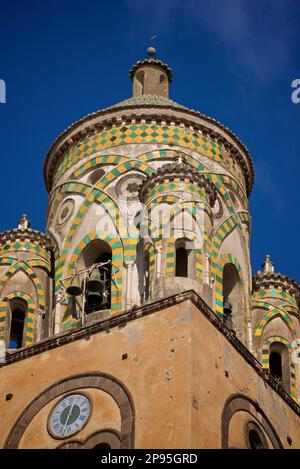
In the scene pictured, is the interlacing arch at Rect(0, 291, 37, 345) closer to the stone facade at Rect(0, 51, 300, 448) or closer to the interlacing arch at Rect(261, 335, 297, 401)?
the stone facade at Rect(0, 51, 300, 448)

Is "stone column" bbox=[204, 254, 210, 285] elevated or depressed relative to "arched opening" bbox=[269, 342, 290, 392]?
elevated

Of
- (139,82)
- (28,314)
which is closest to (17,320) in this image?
(28,314)

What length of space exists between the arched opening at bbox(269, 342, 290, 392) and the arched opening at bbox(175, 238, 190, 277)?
258 centimetres

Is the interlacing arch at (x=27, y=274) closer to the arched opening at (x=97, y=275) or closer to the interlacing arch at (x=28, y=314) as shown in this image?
the interlacing arch at (x=28, y=314)

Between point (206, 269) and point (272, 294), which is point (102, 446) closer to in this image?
point (206, 269)

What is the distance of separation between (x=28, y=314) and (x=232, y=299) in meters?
3.45

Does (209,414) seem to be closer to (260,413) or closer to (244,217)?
(260,413)

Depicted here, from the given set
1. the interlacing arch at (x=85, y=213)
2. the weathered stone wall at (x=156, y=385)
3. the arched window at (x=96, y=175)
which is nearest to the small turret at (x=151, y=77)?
the arched window at (x=96, y=175)

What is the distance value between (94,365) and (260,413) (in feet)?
8.73

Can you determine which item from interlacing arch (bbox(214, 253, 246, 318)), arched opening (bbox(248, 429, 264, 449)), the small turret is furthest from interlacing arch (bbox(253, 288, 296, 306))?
the small turret

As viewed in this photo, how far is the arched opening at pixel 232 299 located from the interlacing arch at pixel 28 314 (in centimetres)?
319

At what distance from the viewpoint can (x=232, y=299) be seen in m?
25.3

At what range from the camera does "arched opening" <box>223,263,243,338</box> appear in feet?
81.8
